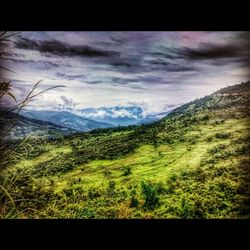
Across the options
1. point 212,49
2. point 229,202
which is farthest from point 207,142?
point 212,49

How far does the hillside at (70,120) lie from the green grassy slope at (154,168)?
99 mm

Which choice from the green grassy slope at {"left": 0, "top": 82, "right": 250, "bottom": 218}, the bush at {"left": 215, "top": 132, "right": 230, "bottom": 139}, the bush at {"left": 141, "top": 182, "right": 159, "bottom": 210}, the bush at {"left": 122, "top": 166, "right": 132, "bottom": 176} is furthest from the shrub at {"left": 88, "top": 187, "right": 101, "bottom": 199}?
the bush at {"left": 215, "top": 132, "right": 230, "bottom": 139}

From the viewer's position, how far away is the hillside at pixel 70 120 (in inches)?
176

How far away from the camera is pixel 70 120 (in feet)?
14.9

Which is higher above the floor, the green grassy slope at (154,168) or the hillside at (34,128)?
the hillside at (34,128)

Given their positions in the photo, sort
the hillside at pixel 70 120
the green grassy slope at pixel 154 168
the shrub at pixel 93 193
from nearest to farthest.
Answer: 1. the green grassy slope at pixel 154 168
2. the shrub at pixel 93 193
3. the hillside at pixel 70 120

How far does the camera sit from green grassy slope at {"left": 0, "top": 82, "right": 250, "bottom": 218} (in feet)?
13.2

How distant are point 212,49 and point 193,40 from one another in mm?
244

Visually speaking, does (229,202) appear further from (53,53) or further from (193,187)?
(53,53)

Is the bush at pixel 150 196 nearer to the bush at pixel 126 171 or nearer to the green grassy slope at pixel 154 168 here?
the green grassy slope at pixel 154 168

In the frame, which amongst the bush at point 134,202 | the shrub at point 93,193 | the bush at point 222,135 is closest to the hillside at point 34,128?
the shrub at point 93,193

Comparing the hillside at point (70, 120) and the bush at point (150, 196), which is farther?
the hillside at point (70, 120)

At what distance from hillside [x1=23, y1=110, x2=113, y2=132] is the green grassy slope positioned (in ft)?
0.33
